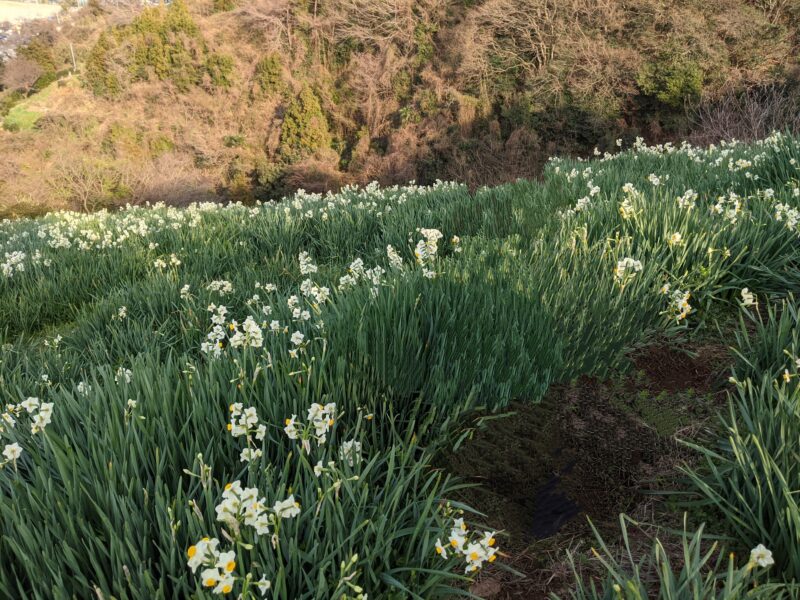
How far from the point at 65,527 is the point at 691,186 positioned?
197 inches

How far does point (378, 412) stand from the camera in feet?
7.16

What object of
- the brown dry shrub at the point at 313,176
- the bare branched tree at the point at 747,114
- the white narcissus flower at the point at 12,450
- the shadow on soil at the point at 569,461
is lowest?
the brown dry shrub at the point at 313,176

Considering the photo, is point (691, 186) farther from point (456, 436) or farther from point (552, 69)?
point (552, 69)

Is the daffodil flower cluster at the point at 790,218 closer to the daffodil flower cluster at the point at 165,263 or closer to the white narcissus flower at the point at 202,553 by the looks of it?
the white narcissus flower at the point at 202,553

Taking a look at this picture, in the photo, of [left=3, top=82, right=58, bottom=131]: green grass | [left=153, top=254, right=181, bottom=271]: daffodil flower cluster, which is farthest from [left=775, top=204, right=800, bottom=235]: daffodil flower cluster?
[left=3, top=82, right=58, bottom=131]: green grass

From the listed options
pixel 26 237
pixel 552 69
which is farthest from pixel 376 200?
pixel 552 69

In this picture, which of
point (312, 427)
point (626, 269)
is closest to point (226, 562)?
point (312, 427)

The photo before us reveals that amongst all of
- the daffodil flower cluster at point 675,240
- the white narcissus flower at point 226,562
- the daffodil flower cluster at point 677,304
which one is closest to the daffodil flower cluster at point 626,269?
the daffodil flower cluster at point 677,304

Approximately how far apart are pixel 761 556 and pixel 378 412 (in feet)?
4.29

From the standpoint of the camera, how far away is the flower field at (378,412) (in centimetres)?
136

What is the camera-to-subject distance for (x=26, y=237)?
754 centimetres

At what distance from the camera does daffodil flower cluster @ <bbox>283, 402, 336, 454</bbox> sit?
160cm

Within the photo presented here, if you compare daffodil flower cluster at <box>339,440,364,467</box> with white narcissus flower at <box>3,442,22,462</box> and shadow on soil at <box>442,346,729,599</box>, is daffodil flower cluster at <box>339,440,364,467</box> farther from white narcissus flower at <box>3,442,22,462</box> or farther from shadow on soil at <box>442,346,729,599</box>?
white narcissus flower at <box>3,442,22,462</box>

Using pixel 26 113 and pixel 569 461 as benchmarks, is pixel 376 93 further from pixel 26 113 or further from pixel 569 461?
pixel 569 461
